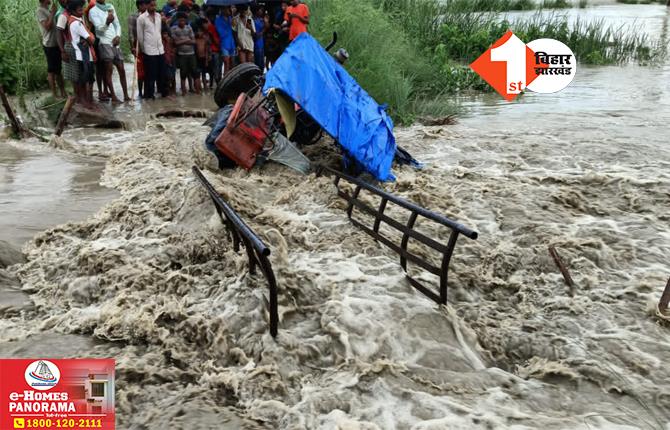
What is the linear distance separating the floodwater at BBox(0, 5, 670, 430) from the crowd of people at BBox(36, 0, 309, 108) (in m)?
2.17

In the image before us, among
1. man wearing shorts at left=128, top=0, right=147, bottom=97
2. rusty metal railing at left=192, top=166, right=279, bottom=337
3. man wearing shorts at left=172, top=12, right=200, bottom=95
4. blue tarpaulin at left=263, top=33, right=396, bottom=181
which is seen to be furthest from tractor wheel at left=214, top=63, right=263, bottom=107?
rusty metal railing at left=192, top=166, right=279, bottom=337

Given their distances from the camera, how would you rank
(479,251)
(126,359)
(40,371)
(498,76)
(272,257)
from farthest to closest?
(498,76), (479,251), (272,257), (126,359), (40,371)

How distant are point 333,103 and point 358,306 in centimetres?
289

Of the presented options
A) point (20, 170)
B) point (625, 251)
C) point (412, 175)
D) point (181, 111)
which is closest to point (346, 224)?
point (412, 175)

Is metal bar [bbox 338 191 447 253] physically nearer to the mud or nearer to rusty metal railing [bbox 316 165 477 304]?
rusty metal railing [bbox 316 165 477 304]

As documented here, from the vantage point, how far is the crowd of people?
342 inches

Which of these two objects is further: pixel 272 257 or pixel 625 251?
pixel 625 251

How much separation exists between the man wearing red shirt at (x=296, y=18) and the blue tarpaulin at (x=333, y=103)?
386 centimetres

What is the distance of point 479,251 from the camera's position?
527cm

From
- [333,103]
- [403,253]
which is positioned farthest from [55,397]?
[333,103]

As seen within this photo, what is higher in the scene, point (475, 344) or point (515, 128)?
point (515, 128)

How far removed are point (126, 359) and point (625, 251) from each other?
4.22 m

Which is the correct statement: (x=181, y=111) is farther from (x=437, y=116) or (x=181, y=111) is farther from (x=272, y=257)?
(x=272, y=257)

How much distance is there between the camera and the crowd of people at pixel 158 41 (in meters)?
8.70
